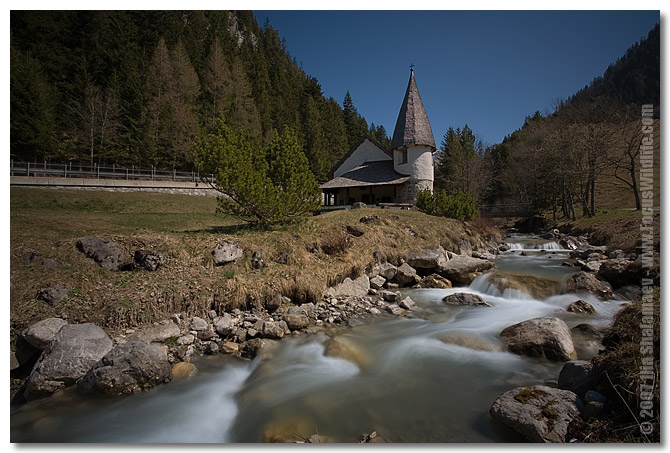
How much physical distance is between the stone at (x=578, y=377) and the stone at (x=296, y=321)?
17.6ft

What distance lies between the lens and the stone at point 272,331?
724cm

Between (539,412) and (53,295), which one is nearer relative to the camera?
(539,412)

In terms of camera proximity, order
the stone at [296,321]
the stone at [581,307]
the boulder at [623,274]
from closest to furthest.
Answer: the stone at [296,321] → the stone at [581,307] → the boulder at [623,274]

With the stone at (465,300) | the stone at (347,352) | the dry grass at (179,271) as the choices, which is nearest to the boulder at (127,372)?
the dry grass at (179,271)

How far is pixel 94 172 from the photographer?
2906cm

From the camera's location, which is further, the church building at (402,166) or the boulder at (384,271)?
the church building at (402,166)

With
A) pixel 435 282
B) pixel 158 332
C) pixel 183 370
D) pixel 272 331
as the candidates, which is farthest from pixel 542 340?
pixel 158 332

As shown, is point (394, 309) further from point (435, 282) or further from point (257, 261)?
point (257, 261)

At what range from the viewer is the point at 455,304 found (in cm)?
1030

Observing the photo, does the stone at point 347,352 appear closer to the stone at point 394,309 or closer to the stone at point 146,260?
the stone at point 394,309

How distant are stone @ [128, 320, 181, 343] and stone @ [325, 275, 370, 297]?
4.59 m

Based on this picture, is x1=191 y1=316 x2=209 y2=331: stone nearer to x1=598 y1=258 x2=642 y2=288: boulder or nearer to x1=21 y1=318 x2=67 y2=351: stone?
x1=21 y1=318 x2=67 y2=351: stone

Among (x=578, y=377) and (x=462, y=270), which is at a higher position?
(x=462, y=270)

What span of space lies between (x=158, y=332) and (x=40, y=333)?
1965 mm
